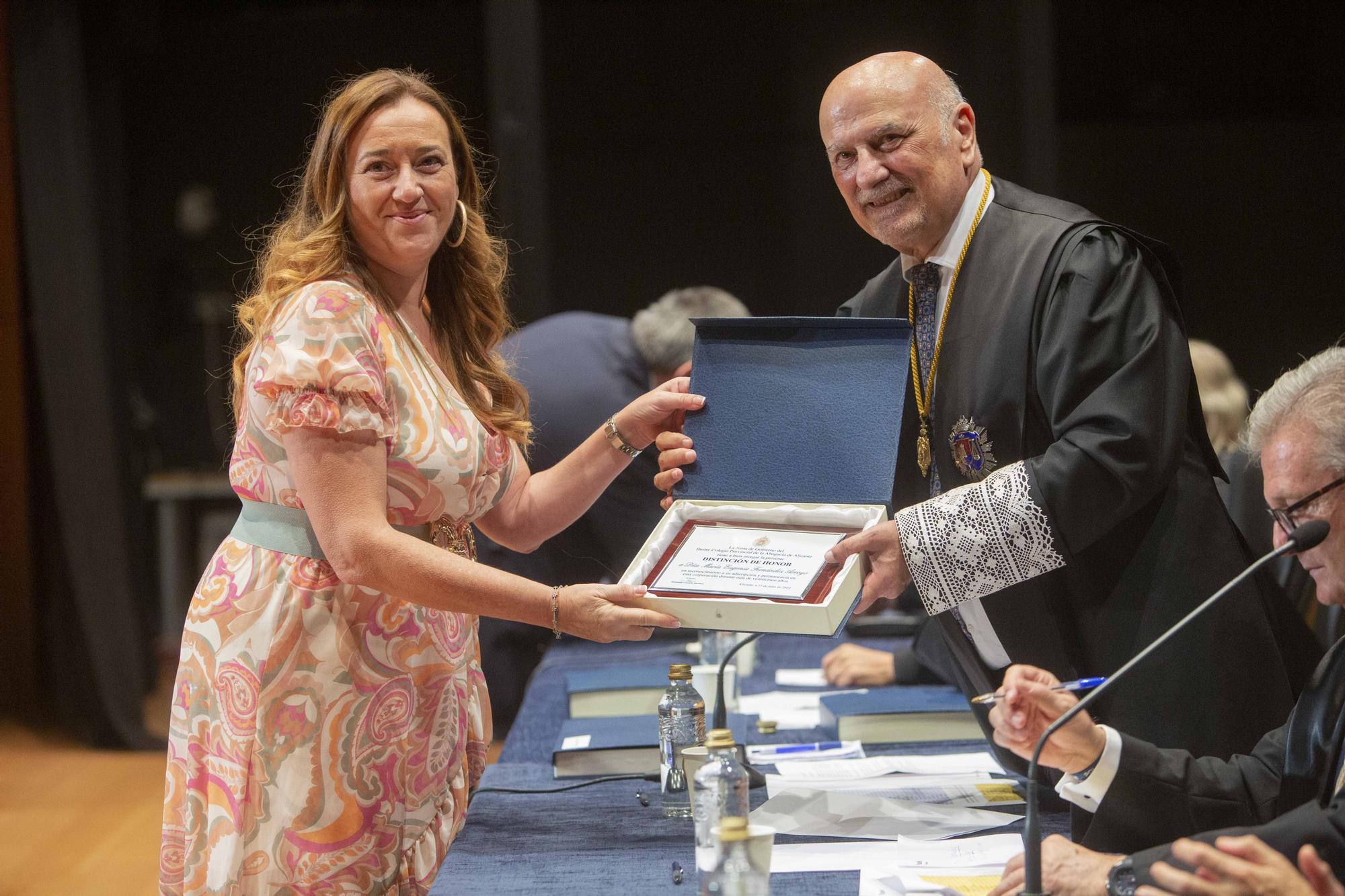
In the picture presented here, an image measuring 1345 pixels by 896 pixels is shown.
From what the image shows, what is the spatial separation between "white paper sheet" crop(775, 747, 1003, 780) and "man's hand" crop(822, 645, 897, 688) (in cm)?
62

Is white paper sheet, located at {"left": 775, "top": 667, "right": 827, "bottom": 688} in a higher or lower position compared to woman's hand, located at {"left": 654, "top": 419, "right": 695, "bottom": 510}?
lower

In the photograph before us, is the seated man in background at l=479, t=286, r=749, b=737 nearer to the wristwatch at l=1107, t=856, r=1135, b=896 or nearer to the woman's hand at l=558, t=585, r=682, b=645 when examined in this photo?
the woman's hand at l=558, t=585, r=682, b=645

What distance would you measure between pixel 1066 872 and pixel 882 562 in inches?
20.1

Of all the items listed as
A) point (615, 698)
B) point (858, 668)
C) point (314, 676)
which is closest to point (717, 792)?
point (314, 676)

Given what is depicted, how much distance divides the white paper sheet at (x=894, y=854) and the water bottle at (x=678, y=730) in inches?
10.5

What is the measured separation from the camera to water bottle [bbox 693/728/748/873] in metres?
1.48

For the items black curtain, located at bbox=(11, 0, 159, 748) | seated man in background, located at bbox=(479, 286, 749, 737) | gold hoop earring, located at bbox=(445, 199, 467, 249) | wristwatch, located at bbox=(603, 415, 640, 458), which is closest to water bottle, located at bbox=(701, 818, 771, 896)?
wristwatch, located at bbox=(603, 415, 640, 458)

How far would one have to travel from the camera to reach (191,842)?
5.96 feet

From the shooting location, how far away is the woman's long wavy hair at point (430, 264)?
6.24ft

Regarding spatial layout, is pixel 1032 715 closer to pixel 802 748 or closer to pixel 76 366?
pixel 802 748

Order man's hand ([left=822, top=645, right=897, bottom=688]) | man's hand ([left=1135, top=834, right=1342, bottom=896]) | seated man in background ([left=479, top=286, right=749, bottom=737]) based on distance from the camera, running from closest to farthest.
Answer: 1. man's hand ([left=1135, top=834, right=1342, bottom=896])
2. man's hand ([left=822, top=645, right=897, bottom=688])
3. seated man in background ([left=479, top=286, right=749, bottom=737])

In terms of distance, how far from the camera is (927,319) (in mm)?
2160

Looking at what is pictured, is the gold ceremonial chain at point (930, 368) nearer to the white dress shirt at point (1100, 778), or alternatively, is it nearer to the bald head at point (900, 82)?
the bald head at point (900, 82)

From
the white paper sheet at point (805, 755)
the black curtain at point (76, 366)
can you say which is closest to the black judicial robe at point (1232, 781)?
the white paper sheet at point (805, 755)
